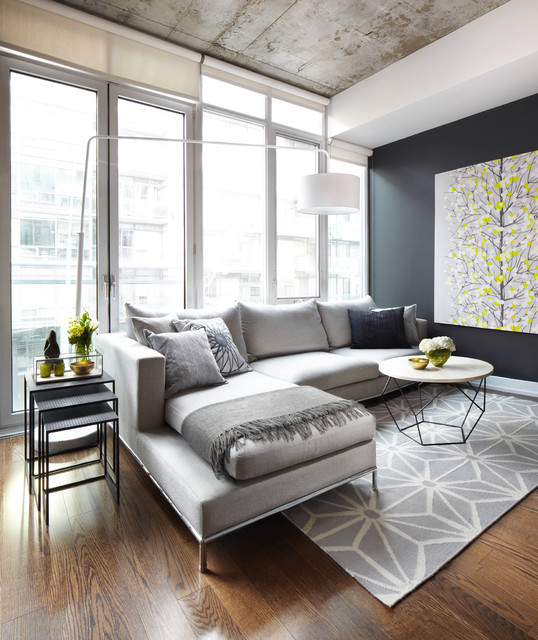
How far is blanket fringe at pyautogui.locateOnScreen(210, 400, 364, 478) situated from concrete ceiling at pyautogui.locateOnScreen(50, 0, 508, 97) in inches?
115

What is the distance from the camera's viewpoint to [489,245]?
12.8 feet

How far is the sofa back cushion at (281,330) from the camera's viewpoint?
336 centimetres

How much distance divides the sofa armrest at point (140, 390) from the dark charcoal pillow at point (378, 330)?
7.23 feet

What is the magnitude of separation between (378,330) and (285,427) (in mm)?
2373

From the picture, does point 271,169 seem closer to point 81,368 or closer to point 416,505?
point 81,368

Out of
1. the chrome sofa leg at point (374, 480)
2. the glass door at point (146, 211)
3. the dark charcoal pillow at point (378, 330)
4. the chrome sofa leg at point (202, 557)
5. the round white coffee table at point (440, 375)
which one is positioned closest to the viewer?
the chrome sofa leg at point (202, 557)

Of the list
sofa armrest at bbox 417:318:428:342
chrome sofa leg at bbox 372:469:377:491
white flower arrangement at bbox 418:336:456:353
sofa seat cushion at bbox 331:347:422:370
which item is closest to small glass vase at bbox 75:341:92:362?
chrome sofa leg at bbox 372:469:377:491

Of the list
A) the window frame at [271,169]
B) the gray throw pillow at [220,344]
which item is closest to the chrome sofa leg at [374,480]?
the gray throw pillow at [220,344]

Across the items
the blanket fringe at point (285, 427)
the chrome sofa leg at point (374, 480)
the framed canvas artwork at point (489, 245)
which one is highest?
the framed canvas artwork at point (489, 245)

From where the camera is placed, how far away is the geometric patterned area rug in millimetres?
1539

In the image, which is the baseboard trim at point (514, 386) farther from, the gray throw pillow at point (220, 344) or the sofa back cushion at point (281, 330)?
the gray throw pillow at point (220, 344)

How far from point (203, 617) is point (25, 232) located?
2.68 meters

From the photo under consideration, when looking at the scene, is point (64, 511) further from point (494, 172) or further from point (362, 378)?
point (494, 172)

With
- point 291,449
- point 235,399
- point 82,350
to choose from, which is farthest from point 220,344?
point 291,449
